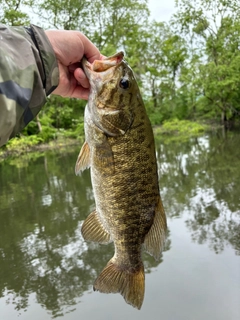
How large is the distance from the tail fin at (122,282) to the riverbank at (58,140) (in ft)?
62.8

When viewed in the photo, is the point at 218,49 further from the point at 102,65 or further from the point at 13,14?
the point at 102,65

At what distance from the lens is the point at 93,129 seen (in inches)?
→ 74.2

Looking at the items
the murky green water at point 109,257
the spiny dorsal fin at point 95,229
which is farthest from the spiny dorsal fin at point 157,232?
the murky green water at point 109,257

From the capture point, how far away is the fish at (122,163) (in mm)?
1854

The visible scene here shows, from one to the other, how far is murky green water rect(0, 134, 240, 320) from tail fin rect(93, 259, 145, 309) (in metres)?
2.24

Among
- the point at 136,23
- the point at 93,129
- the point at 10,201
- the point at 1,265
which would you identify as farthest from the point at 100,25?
the point at 93,129

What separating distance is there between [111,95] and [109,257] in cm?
412

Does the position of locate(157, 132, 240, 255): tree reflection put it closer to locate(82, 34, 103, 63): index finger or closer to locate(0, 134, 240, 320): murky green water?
locate(0, 134, 240, 320): murky green water

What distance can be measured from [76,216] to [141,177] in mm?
5896

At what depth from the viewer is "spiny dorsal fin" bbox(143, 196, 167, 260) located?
1.95 meters

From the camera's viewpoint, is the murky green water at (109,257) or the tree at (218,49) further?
the tree at (218,49)

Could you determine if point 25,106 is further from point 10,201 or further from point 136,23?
point 136,23

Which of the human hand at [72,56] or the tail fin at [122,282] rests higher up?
the human hand at [72,56]

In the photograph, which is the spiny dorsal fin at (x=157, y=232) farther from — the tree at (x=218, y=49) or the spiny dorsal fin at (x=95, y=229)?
the tree at (x=218, y=49)
